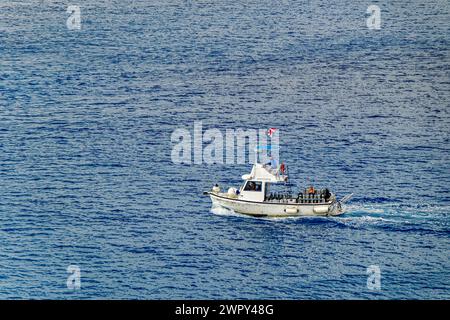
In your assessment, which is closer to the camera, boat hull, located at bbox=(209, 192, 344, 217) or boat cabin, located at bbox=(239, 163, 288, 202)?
boat hull, located at bbox=(209, 192, 344, 217)

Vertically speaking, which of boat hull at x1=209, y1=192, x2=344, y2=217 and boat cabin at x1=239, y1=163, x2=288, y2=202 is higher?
boat cabin at x1=239, y1=163, x2=288, y2=202

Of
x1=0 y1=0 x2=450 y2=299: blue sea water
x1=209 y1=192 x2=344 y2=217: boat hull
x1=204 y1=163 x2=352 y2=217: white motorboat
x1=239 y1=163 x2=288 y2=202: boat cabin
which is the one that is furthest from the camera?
x1=239 y1=163 x2=288 y2=202: boat cabin

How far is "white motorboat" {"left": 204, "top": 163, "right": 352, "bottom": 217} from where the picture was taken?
162 metres

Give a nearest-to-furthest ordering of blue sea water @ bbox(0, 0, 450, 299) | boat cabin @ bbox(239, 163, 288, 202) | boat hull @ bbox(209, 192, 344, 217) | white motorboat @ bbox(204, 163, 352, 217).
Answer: blue sea water @ bbox(0, 0, 450, 299) → boat hull @ bbox(209, 192, 344, 217) → white motorboat @ bbox(204, 163, 352, 217) → boat cabin @ bbox(239, 163, 288, 202)

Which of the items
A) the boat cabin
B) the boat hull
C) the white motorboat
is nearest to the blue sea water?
the boat hull

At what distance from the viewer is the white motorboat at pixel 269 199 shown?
16175cm

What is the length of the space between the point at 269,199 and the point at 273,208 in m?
1.70

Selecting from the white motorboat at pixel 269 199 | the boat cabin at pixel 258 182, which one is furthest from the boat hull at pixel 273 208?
the boat cabin at pixel 258 182

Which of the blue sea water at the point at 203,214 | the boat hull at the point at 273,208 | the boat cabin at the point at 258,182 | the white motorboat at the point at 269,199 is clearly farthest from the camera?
the boat cabin at the point at 258,182

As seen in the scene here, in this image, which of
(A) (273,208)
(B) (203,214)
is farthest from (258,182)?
(B) (203,214)

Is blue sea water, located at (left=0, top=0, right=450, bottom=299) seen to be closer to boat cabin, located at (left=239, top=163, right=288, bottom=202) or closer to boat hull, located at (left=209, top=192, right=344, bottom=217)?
boat hull, located at (left=209, top=192, right=344, bottom=217)

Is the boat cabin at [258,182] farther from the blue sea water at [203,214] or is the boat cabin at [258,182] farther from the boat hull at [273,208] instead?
the blue sea water at [203,214]

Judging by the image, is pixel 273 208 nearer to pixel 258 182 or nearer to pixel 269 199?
pixel 269 199

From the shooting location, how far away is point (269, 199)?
164m
